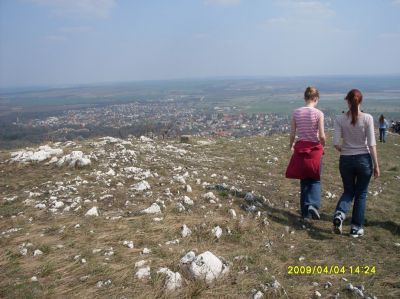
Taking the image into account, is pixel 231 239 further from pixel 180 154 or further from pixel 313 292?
pixel 180 154

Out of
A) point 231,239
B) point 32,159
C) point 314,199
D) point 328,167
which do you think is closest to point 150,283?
point 231,239

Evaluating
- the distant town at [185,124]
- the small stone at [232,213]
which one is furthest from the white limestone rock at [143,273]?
the distant town at [185,124]

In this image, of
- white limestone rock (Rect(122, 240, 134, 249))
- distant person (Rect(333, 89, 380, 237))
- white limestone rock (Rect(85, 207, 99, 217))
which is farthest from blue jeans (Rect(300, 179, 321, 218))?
white limestone rock (Rect(85, 207, 99, 217))

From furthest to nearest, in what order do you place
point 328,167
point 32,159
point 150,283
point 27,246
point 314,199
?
point 328,167 → point 32,159 → point 314,199 → point 27,246 → point 150,283

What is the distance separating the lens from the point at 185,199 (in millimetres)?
7078

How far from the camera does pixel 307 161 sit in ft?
22.5

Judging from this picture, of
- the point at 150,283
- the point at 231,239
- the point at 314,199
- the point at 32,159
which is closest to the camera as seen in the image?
the point at 150,283

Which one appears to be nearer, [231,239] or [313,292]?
[313,292]

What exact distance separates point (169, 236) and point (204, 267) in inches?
54.1

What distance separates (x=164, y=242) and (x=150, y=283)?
47.3 inches

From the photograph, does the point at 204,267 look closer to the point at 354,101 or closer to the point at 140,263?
the point at 140,263

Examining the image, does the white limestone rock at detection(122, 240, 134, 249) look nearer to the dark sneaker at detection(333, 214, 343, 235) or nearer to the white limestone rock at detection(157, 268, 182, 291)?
the white limestone rock at detection(157, 268, 182, 291)

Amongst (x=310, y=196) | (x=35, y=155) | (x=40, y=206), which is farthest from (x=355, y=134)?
(x=35, y=155)
